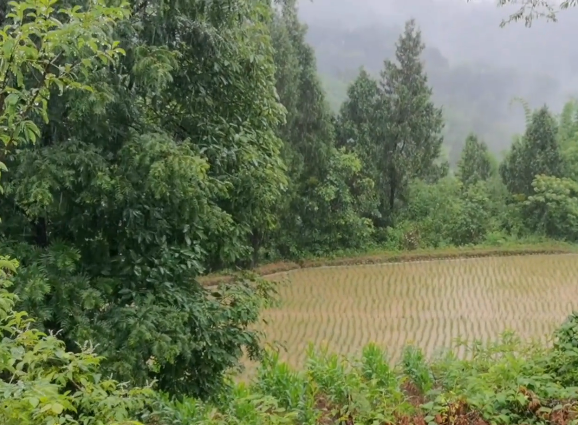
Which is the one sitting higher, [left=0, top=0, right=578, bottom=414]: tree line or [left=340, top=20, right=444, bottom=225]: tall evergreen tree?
[left=340, top=20, right=444, bottom=225]: tall evergreen tree

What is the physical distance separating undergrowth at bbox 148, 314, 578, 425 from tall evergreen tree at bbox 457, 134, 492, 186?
12.3 meters

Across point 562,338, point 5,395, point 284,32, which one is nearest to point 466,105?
point 284,32

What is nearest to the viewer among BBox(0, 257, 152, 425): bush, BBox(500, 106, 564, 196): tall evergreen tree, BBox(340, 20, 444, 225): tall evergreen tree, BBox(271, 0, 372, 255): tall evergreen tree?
BBox(0, 257, 152, 425): bush

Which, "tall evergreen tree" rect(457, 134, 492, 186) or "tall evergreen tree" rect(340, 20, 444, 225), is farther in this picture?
"tall evergreen tree" rect(457, 134, 492, 186)

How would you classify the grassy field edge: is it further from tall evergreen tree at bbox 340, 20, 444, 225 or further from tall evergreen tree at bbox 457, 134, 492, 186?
tall evergreen tree at bbox 457, 134, 492, 186

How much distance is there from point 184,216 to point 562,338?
2.57m

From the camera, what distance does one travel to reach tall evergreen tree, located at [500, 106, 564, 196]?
47.6 feet

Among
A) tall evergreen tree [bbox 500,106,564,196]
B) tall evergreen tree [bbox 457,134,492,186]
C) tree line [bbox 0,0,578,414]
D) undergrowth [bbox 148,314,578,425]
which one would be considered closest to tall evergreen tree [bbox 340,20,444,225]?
tall evergreen tree [bbox 500,106,564,196]

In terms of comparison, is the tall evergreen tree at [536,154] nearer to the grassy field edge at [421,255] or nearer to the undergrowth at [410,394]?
the grassy field edge at [421,255]

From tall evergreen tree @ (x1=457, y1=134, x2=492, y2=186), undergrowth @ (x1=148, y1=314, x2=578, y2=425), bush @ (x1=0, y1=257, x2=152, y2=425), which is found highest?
tall evergreen tree @ (x1=457, y1=134, x2=492, y2=186)

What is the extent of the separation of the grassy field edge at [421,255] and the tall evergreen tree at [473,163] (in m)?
3.40

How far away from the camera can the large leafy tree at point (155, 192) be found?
275cm

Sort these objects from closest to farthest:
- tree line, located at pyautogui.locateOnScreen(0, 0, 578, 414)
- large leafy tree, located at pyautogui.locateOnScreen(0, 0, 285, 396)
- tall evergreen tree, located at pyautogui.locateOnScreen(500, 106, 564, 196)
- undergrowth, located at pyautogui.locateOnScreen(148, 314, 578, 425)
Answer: tree line, located at pyautogui.locateOnScreen(0, 0, 578, 414)
large leafy tree, located at pyautogui.locateOnScreen(0, 0, 285, 396)
undergrowth, located at pyautogui.locateOnScreen(148, 314, 578, 425)
tall evergreen tree, located at pyautogui.locateOnScreen(500, 106, 564, 196)

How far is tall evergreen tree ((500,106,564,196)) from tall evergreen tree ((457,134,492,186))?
4.70 ft
